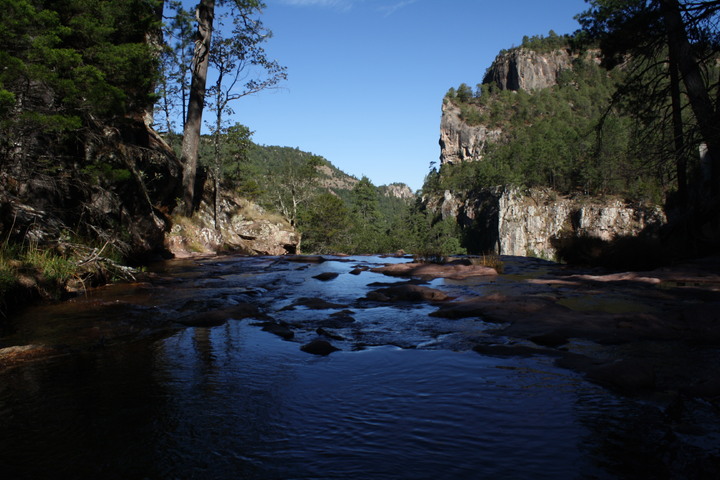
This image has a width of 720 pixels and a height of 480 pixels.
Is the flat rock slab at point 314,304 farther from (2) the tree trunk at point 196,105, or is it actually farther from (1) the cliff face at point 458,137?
(1) the cliff face at point 458,137

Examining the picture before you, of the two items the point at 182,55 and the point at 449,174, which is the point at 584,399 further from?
the point at 449,174

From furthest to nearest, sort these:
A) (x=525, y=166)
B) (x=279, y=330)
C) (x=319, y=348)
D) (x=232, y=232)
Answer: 1. (x=525, y=166)
2. (x=232, y=232)
3. (x=279, y=330)
4. (x=319, y=348)

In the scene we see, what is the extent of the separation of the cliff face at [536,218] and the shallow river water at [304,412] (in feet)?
255

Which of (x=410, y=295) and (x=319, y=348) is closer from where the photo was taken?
(x=319, y=348)

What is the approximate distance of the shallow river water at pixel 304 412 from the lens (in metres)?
2.43

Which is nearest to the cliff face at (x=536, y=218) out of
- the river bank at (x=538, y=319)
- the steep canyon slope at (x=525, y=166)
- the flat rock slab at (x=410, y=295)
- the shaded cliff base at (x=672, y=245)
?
the steep canyon slope at (x=525, y=166)

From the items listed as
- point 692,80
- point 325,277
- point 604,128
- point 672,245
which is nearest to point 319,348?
point 325,277

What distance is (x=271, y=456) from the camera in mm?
2547

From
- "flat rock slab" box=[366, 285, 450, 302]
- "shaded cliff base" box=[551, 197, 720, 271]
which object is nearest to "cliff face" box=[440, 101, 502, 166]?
"shaded cliff base" box=[551, 197, 720, 271]

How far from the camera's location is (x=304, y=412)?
3.18 m

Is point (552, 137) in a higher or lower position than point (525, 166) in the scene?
higher

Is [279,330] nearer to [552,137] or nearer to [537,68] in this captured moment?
[552,137]

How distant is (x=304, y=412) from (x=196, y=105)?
18822mm

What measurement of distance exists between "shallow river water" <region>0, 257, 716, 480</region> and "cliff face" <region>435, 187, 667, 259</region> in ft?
255
